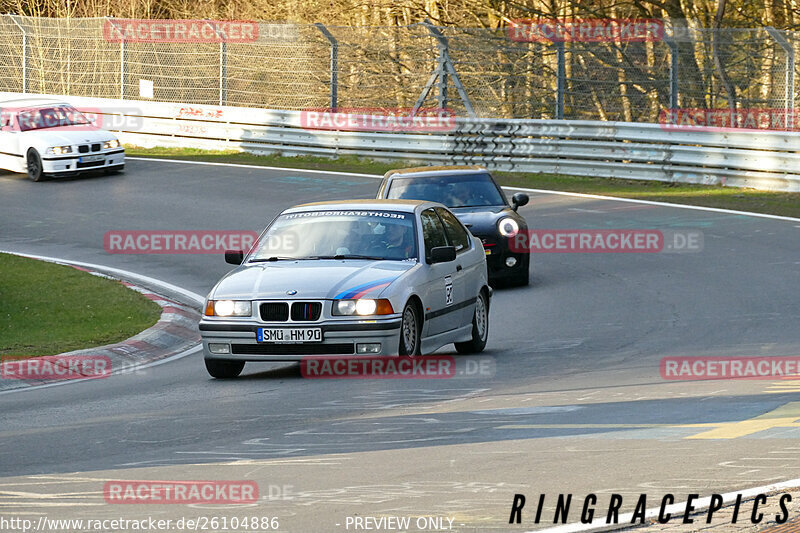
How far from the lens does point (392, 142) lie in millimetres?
29234

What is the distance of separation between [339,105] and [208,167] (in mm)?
4996

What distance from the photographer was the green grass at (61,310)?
42.1 ft

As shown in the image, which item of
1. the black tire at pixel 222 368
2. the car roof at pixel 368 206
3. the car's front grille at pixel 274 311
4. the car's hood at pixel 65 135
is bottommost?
the black tire at pixel 222 368

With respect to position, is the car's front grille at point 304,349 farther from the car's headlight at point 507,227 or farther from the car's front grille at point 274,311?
the car's headlight at point 507,227

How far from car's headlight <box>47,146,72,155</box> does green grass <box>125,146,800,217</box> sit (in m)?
4.11

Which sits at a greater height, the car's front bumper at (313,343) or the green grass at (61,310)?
the car's front bumper at (313,343)

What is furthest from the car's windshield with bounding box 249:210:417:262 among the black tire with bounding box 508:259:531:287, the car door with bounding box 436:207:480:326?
the black tire with bounding box 508:259:531:287

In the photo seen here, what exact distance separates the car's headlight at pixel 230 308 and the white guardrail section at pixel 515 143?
14655 millimetres

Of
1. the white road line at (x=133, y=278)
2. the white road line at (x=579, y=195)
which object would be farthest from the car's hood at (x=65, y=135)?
the white road line at (x=133, y=278)

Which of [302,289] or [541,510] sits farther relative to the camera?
[302,289]

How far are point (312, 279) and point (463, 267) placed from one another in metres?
1.97

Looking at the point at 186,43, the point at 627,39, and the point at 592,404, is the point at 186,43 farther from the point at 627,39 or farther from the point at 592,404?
the point at 592,404

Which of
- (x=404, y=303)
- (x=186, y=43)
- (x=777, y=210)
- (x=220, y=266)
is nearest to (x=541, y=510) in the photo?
(x=404, y=303)

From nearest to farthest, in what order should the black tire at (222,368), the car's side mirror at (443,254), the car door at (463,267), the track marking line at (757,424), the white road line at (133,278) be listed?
the track marking line at (757,424)
the black tire at (222,368)
the white road line at (133,278)
the car's side mirror at (443,254)
the car door at (463,267)
